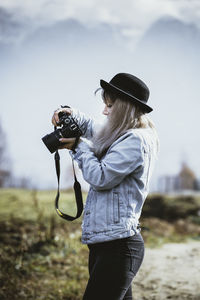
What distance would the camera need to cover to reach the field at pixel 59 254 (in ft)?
12.6

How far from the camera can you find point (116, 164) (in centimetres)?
181

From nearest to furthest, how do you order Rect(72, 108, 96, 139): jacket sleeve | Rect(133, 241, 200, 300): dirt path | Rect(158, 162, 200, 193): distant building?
Rect(72, 108, 96, 139): jacket sleeve, Rect(133, 241, 200, 300): dirt path, Rect(158, 162, 200, 193): distant building

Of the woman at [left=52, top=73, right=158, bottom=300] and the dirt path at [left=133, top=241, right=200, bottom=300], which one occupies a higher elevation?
the woman at [left=52, top=73, right=158, bottom=300]

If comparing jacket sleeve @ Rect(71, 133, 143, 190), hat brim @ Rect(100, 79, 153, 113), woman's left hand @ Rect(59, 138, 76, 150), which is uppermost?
hat brim @ Rect(100, 79, 153, 113)

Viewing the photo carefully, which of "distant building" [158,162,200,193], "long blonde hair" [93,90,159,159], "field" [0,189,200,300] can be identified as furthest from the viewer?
"distant building" [158,162,200,193]

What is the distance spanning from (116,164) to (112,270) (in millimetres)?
633

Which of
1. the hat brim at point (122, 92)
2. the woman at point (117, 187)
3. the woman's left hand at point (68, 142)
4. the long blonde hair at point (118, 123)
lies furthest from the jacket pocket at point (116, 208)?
the hat brim at point (122, 92)

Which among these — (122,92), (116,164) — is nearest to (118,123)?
(122,92)

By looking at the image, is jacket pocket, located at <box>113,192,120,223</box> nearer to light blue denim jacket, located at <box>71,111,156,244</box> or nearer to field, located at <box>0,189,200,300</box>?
light blue denim jacket, located at <box>71,111,156,244</box>

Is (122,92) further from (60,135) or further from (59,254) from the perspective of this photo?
(59,254)

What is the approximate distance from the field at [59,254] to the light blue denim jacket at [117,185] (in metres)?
0.61

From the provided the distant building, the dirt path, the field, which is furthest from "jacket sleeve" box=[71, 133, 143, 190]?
the distant building

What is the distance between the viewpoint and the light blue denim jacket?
182 centimetres

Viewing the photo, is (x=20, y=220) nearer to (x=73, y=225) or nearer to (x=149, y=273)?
(x=73, y=225)
